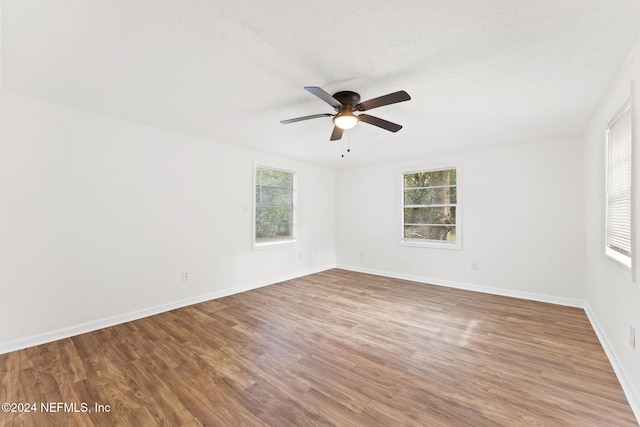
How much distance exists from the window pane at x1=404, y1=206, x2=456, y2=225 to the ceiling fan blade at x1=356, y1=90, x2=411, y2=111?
3.31 m

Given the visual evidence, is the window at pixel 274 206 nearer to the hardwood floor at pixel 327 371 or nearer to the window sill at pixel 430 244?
the hardwood floor at pixel 327 371

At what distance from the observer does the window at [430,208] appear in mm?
4902

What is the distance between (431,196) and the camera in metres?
5.17

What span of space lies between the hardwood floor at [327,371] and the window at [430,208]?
68.0 inches

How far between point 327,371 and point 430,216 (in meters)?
3.82

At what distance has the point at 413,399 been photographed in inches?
73.3

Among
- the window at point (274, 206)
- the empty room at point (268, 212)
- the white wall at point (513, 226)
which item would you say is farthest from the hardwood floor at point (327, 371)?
the window at point (274, 206)

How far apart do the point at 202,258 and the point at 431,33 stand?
3.81m

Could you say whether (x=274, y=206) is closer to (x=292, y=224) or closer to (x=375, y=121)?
(x=292, y=224)

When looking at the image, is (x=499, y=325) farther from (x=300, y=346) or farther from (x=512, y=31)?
(x=512, y=31)

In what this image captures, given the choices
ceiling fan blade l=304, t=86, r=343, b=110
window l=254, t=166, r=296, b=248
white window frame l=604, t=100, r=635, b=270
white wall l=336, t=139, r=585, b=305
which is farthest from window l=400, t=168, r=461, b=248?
ceiling fan blade l=304, t=86, r=343, b=110

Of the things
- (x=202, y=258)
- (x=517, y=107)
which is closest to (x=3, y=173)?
(x=202, y=258)

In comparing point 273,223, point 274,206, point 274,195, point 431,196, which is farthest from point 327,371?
point 431,196

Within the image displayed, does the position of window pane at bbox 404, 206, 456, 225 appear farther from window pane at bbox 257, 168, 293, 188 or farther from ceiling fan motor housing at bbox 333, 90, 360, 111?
ceiling fan motor housing at bbox 333, 90, 360, 111
